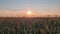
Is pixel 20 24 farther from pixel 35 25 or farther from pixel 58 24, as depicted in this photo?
pixel 58 24

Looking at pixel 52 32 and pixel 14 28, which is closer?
pixel 52 32

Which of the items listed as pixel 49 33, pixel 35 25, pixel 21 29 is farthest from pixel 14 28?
pixel 49 33

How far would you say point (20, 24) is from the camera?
585cm

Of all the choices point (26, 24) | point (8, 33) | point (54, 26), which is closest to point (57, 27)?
point (54, 26)

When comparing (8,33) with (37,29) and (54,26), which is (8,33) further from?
(54,26)

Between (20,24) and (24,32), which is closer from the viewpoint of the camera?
(24,32)

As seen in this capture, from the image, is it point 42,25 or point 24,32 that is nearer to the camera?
point 24,32

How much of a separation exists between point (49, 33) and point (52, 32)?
0.31 ft

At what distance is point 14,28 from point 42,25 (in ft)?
2.60

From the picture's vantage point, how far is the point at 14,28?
5652 millimetres

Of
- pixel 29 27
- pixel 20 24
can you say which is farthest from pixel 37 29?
pixel 20 24

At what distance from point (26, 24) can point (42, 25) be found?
1.62 feet

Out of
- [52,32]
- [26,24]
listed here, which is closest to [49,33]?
[52,32]

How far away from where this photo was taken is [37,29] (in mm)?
5426
